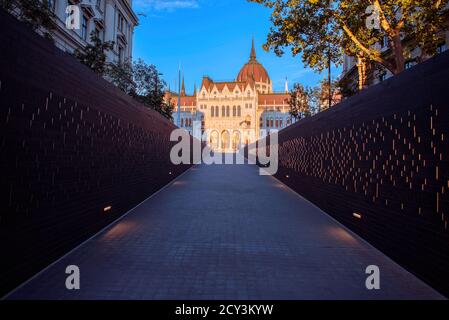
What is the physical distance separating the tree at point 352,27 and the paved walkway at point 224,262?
782cm

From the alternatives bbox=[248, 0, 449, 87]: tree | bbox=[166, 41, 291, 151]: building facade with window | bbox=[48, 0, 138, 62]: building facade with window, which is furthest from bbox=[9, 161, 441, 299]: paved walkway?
bbox=[166, 41, 291, 151]: building facade with window

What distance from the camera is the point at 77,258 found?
4879 millimetres

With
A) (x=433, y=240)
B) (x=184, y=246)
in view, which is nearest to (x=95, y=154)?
(x=184, y=246)

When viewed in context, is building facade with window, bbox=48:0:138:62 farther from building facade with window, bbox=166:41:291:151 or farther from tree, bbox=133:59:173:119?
building facade with window, bbox=166:41:291:151

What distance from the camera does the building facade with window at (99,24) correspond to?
2028cm

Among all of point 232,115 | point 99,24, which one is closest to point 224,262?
point 99,24

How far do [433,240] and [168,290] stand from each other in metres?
3.89

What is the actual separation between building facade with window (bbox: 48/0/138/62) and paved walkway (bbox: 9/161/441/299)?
1281cm

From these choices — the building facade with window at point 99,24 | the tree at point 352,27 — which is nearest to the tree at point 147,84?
the building facade with window at point 99,24

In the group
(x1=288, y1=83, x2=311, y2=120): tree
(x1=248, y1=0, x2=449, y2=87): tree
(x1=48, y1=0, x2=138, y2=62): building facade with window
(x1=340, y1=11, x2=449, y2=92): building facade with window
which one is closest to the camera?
(x1=248, y1=0, x2=449, y2=87): tree

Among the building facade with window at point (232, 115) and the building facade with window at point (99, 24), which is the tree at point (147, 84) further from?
the building facade with window at point (232, 115)

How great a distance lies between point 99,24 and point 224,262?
28.8 metres

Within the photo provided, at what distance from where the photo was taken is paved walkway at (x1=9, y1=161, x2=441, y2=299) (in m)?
3.78
